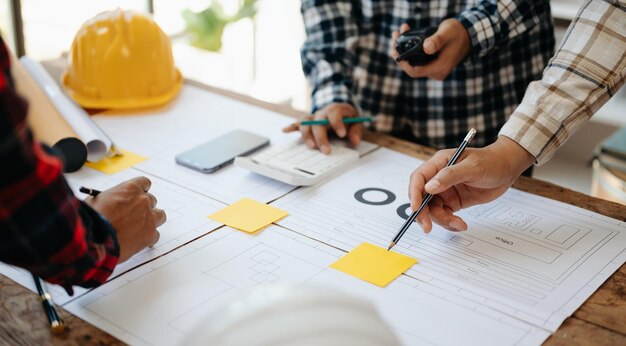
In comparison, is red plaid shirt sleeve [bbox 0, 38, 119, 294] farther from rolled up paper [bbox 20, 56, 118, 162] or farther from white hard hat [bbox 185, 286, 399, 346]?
rolled up paper [bbox 20, 56, 118, 162]

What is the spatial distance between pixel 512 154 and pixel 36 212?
796 mm

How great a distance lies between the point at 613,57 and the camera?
122 cm

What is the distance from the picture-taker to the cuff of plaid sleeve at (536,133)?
1217mm

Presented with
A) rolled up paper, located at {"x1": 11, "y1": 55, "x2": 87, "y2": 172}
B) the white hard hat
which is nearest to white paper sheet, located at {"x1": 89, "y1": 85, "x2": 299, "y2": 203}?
rolled up paper, located at {"x1": 11, "y1": 55, "x2": 87, "y2": 172}

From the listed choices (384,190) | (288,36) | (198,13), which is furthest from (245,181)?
(288,36)

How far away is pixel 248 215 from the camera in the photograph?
119 centimetres

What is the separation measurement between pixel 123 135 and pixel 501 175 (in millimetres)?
820

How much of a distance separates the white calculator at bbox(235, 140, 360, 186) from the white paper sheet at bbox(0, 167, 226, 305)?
0.13 meters

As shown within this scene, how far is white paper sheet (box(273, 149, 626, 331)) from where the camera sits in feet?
3.25

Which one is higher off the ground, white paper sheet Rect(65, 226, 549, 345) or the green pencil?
the green pencil

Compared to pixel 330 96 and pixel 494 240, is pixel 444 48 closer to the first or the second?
pixel 330 96

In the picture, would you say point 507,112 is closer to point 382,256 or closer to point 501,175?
point 501,175

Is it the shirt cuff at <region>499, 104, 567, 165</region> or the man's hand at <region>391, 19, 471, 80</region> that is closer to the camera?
the shirt cuff at <region>499, 104, 567, 165</region>

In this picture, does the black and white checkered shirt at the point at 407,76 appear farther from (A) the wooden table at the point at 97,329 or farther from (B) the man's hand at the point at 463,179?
(A) the wooden table at the point at 97,329
